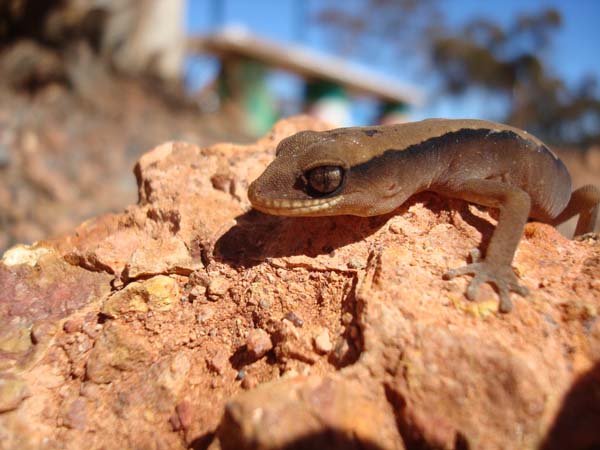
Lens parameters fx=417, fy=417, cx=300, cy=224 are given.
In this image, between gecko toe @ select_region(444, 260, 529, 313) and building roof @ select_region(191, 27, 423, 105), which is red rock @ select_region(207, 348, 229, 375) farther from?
building roof @ select_region(191, 27, 423, 105)

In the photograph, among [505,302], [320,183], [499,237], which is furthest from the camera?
[320,183]

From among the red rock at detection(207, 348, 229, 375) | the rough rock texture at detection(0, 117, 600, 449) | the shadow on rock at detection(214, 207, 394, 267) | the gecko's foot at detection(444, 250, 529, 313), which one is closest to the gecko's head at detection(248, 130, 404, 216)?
the shadow on rock at detection(214, 207, 394, 267)

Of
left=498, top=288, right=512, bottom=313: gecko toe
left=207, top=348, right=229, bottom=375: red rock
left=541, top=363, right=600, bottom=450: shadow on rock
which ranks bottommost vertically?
left=207, top=348, right=229, bottom=375: red rock

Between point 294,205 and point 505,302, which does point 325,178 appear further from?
point 505,302

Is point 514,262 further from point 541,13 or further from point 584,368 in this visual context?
point 541,13

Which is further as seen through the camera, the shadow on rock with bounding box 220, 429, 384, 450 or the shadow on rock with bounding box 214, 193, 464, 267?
the shadow on rock with bounding box 214, 193, 464, 267

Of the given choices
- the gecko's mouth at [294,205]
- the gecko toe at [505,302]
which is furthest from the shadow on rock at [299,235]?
the gecko toe at [505,302]

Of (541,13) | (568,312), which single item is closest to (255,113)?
(541,13)

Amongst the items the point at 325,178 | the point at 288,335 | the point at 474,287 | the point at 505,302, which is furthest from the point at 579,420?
the point at 325,178
